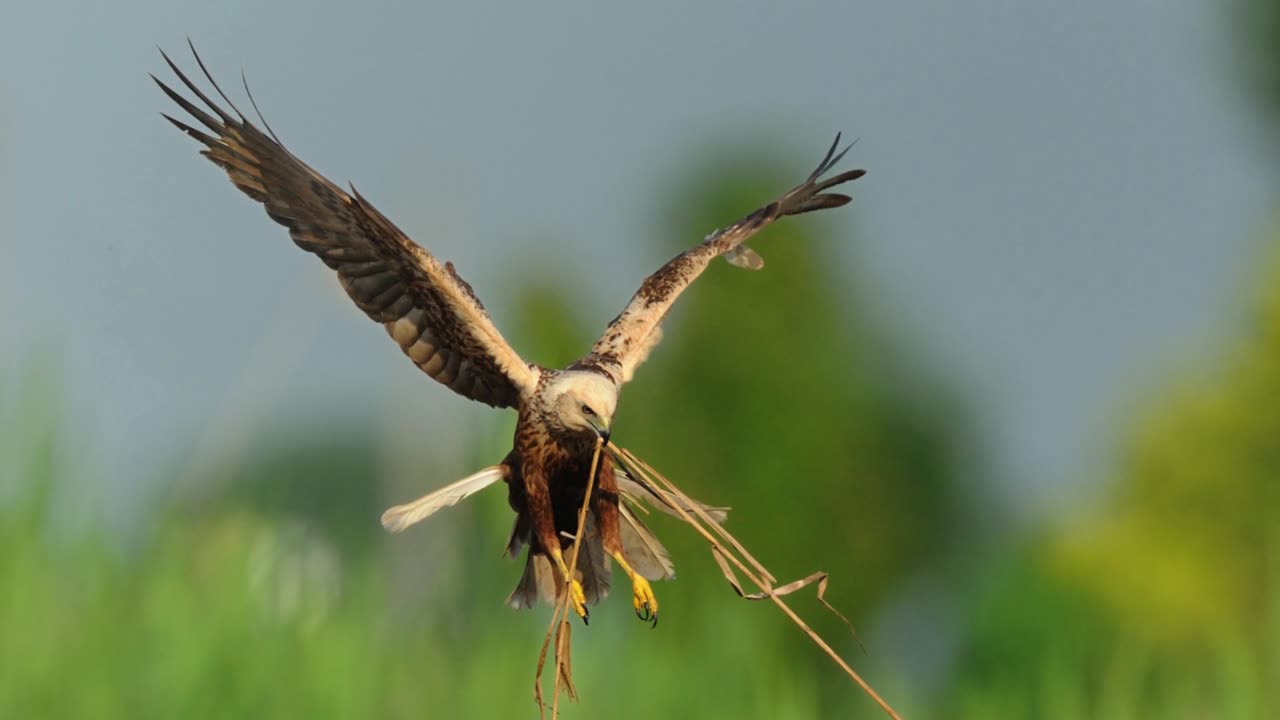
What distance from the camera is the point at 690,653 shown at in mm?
9539

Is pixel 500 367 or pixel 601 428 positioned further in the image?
pixel 500 367

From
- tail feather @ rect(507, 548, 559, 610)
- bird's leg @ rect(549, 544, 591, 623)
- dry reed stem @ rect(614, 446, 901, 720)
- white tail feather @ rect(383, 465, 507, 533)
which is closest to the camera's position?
dry reed stem @ rect(614, 446, 901, 720)

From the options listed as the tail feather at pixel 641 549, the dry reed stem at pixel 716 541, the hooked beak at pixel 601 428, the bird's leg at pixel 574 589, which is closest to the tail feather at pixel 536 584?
the tail feather at pixel 641 549

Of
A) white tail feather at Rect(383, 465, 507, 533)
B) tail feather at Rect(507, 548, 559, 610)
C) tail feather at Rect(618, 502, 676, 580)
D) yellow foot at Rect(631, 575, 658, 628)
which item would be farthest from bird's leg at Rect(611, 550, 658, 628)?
tail feather at Rect(507, 548, 559, 610)

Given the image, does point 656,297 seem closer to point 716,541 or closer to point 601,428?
point 601,428

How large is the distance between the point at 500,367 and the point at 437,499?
26 centimetres

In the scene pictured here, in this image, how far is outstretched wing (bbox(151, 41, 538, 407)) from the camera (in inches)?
110

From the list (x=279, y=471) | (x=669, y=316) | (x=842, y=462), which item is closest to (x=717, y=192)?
(x=842, y=462)

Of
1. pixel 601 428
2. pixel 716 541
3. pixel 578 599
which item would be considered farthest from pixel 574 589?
pixel 716 541

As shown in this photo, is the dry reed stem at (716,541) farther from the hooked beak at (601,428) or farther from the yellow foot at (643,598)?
the yellow foot at (643,598)

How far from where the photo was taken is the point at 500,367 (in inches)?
111

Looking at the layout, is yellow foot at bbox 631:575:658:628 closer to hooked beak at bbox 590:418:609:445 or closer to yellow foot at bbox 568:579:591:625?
yellow foot at bbox 568:579:591:625

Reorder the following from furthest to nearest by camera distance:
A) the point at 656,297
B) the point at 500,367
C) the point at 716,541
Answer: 1. the point at 656,297
2. the point at 500,367
3. the point at 716,541

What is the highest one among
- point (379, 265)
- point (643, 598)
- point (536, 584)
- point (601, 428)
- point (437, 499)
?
point (379, 265)
